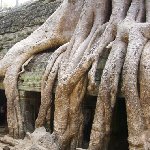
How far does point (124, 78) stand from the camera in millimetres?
3979

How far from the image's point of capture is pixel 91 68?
439 cm

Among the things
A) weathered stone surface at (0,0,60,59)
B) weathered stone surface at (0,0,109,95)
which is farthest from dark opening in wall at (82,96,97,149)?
weathered stone surface at (0,0,60,59)

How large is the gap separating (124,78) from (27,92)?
211 cm

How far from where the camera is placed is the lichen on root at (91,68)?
153 inches

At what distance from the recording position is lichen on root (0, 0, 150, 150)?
3897mm

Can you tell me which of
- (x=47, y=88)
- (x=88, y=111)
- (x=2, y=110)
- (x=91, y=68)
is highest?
(x=91, y=68)

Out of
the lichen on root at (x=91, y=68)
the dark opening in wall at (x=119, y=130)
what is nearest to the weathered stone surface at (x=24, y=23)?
the lichen on root at (x=91, y=68)

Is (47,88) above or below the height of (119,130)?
above

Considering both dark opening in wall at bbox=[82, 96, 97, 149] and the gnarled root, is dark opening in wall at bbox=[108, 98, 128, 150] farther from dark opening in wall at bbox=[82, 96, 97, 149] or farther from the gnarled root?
the gnarled root

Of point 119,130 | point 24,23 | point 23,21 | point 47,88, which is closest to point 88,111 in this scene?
point 119,130

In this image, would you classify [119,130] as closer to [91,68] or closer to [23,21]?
[91,68]

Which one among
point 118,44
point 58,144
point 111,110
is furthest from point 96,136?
point 118,44

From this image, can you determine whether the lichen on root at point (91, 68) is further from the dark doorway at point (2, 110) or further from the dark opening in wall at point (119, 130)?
the dark doorway at point (2, 110)

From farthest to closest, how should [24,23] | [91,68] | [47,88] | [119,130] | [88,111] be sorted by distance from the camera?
[24,23] < [88,111] < [119,130] < [47,88] < [91,68]
